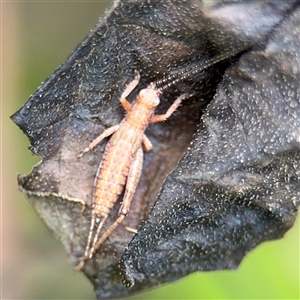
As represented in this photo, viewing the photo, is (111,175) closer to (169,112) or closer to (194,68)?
(169,112)

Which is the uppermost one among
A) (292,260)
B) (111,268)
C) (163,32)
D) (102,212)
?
(163,32)

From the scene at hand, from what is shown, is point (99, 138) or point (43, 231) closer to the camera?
point (99, 138)

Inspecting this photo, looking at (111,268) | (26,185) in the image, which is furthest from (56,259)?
(26,185)

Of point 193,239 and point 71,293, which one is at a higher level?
point 193,239

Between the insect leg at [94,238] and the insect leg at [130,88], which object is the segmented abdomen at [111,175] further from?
the insect leg at [130,88]

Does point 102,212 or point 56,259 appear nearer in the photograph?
point 102,212

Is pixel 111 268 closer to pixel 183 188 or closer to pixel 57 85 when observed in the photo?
pixel 183 188

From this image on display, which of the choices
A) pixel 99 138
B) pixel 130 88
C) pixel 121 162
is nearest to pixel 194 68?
pixel 130 88
